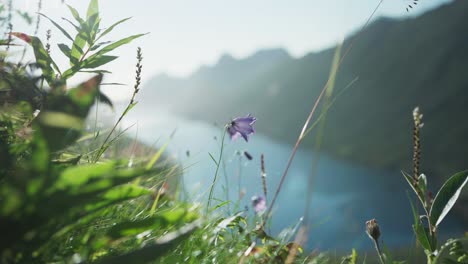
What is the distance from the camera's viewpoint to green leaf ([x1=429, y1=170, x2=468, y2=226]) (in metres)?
1.84

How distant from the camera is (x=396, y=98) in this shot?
136 meters

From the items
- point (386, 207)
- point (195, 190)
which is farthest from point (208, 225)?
point (386, 207)

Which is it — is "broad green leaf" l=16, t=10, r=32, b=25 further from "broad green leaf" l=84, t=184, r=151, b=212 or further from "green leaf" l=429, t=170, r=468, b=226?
"green leaf" l=429, t=170, r=468, b=226

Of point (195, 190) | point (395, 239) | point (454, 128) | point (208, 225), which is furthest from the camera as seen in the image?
point (454, 128)

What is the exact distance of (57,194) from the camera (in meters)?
0.88

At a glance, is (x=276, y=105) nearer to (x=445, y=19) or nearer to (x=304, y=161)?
(x=304, y=161)

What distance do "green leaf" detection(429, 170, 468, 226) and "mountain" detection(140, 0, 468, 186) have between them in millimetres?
99100

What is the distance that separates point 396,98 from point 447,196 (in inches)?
5681

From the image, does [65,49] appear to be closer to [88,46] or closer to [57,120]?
[88,46]

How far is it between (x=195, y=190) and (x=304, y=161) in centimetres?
12707

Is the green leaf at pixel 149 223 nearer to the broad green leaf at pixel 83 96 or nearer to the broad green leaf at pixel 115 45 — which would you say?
the broad green leaf at pixel 83 96

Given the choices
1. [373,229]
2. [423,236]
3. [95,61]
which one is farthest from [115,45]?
[423,236]

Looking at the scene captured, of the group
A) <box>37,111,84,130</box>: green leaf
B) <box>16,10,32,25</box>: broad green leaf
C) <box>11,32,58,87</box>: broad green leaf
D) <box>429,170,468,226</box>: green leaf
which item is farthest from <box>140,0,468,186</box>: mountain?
<box>37,111,84,130</box>: green leaf

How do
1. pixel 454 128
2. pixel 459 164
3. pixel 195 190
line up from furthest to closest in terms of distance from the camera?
pixel 454 128 < pixel 459 164 < pixel 195 190
